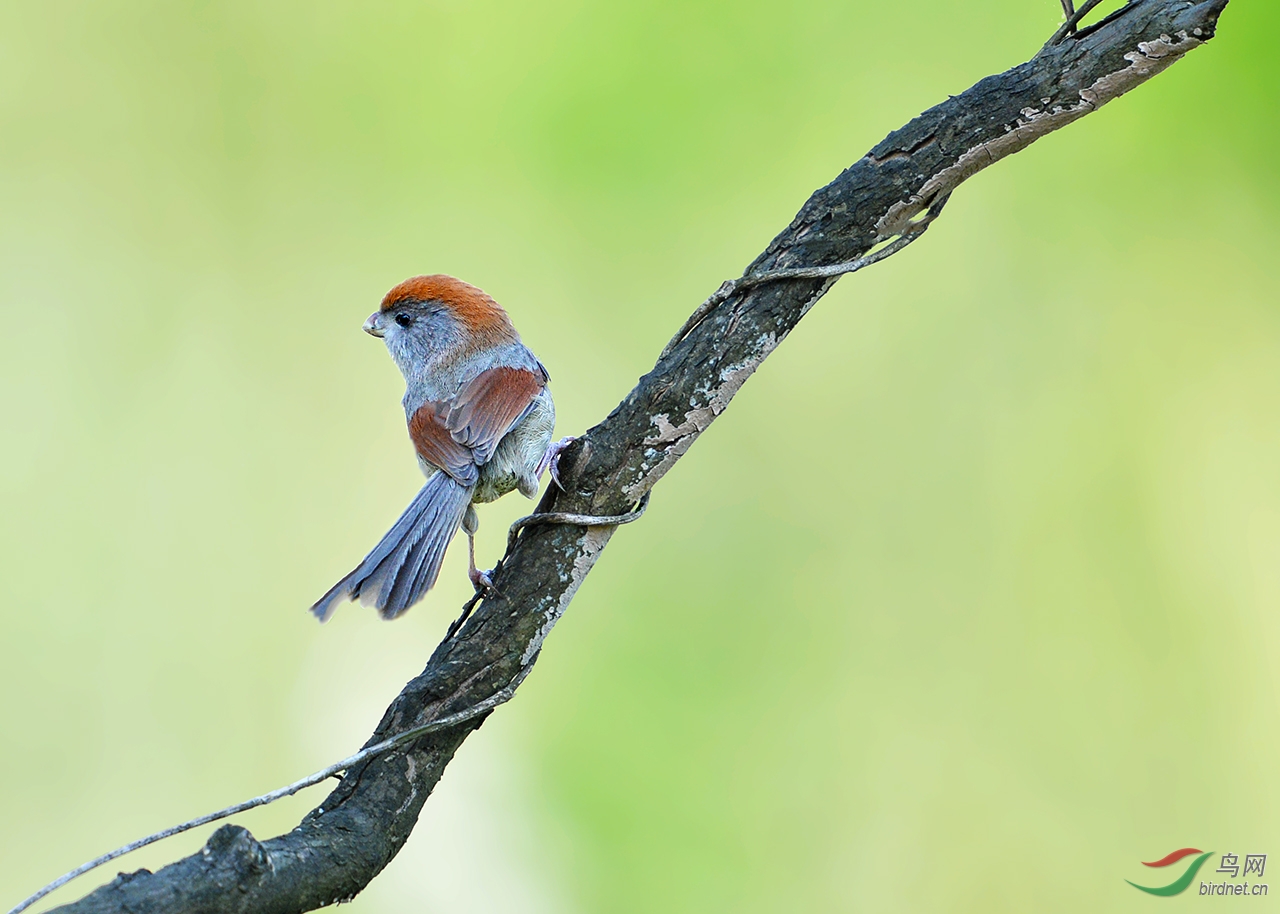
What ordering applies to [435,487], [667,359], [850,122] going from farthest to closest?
[850,122] < [435,487] < [667,359]

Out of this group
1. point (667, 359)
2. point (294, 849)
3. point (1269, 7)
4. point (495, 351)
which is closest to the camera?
point (294, 849)

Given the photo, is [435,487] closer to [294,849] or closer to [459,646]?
[459,646]

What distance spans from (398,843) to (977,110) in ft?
3.38

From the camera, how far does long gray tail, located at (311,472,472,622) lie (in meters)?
1.35

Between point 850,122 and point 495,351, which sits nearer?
point 495,351

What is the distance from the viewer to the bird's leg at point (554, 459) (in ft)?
4.27

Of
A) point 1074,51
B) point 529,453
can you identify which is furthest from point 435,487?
point 1074,51

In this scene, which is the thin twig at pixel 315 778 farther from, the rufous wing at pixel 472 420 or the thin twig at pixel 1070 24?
the thin twig at pixel 1070 24

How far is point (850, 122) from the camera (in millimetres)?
2764

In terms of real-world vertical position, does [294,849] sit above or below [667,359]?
below

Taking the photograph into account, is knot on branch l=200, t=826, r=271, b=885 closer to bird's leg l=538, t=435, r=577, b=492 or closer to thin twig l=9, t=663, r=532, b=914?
thin twig l=9, t=663, r=532, b=914

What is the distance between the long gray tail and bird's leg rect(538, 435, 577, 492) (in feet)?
0.49

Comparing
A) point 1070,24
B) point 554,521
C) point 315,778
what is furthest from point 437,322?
point 1070,24

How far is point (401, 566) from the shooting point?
1.40 metres
